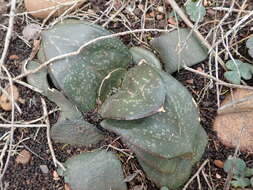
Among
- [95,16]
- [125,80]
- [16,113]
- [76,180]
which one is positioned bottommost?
[76,180]

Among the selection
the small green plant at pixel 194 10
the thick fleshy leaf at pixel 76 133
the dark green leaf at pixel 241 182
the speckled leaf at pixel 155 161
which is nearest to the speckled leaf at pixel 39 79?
the thick fleshy leaf at pixel 76 133

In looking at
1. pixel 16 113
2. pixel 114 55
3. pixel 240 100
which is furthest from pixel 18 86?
pixel 240 100

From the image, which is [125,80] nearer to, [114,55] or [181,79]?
[114,55]

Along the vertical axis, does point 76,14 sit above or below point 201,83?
above

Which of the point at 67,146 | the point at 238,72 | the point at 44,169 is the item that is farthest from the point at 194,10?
the point at 44,169

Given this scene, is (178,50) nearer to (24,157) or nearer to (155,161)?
(155,161)

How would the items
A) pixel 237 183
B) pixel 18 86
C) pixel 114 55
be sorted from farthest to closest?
pixel 18 86 < pixel 114 55 < pixel 237 183

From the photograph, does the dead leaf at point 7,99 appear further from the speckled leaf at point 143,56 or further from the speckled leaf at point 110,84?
the speckled leaf at point 143,56
